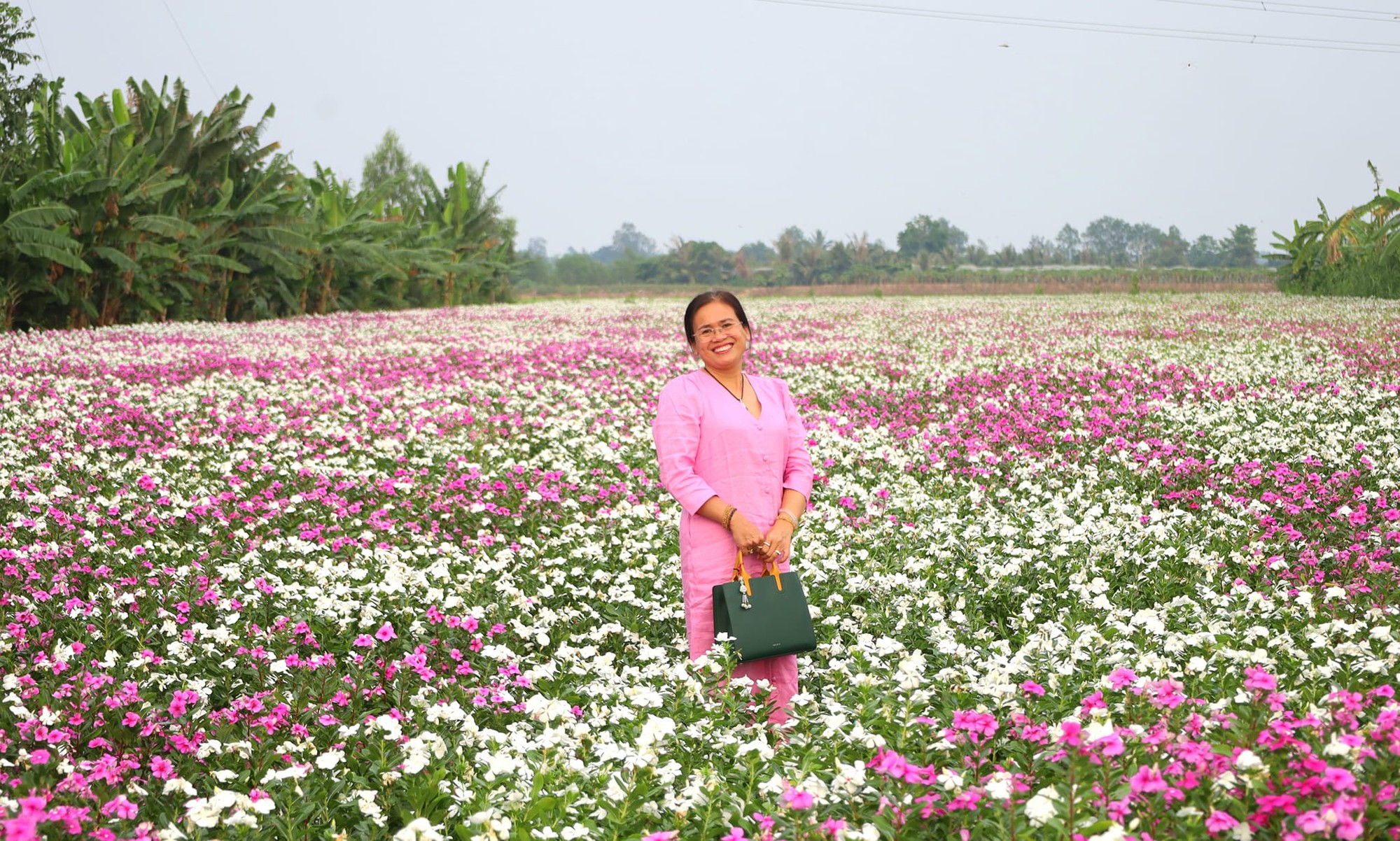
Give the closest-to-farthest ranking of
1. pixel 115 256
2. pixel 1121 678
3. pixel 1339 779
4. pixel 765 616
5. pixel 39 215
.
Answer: pixel 1339 779, pixel 1121 678, pixel 765 616, pixel 39 215, pixel 115 256

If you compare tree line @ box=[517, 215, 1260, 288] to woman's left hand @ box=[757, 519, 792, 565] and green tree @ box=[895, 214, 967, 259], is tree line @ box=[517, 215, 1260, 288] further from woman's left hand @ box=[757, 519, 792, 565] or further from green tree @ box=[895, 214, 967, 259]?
woman's left hand @ box=[757, 519, 792, 565]

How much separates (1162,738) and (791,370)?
1340cm

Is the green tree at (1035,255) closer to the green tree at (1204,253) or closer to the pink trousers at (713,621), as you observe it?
the green tree at (1204,253)

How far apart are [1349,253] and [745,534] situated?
3725 cm

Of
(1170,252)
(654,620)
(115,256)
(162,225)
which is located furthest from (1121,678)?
(1170,252)

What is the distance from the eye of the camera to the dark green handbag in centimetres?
377

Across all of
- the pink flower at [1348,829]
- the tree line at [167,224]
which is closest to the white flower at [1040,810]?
the pink flower at [1348,829]

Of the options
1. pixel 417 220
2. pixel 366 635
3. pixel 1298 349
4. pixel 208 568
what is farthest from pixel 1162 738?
pixel 417 220

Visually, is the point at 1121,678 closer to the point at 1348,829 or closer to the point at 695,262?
the point at 1348,829

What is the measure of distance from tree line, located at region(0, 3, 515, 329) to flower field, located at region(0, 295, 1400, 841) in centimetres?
763

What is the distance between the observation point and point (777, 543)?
3922 millimetres

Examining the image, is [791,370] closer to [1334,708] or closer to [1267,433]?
[1267,433]

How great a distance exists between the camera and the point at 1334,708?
105 inches

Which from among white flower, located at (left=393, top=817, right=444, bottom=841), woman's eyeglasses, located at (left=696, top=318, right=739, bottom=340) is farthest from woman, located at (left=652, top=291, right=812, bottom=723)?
white flower, located at (left=393, top=817, right=444, bottom=841)
